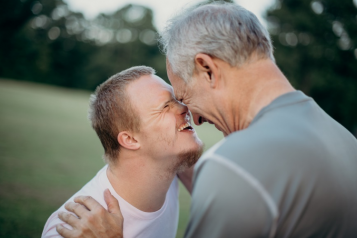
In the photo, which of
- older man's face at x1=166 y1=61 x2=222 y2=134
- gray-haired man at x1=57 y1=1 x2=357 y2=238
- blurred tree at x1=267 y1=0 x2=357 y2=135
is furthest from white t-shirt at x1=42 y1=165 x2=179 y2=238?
blurred tree at x1=267 y1=0 x2=357 y2=135

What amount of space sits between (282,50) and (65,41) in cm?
3457

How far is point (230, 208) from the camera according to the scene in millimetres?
1402

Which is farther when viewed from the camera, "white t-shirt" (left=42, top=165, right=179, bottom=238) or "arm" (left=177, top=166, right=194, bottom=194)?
"arm" (left=177, top=166, right=194, bottom=194)

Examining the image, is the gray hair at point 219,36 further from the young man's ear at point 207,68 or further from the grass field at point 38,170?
the grass field at point 38,170

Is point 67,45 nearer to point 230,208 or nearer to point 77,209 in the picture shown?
point 77,209

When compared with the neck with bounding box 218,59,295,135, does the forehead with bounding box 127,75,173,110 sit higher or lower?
lower

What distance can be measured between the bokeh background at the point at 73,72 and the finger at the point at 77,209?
1483 millimetres

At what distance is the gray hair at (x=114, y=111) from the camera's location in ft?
10.1

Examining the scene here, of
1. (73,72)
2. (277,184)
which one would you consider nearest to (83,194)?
(277,184)

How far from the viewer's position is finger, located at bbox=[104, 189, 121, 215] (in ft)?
8.93

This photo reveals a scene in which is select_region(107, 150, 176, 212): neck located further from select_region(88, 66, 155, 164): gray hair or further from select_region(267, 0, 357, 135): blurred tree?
select_region(267, 0, 357, 135): blurred tree

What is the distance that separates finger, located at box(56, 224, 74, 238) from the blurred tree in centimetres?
3820

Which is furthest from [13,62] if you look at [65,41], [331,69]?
[331,69]

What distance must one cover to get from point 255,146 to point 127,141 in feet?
5.81
